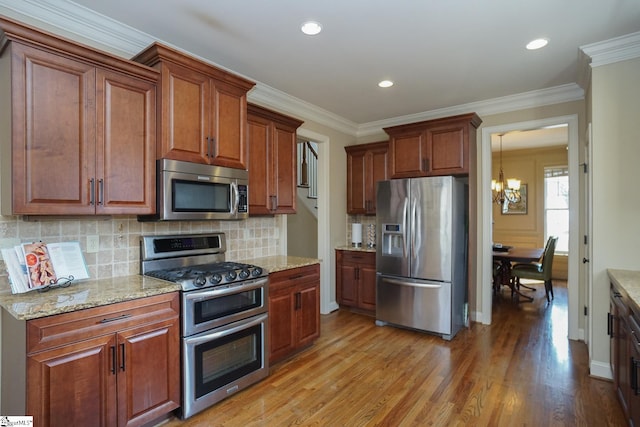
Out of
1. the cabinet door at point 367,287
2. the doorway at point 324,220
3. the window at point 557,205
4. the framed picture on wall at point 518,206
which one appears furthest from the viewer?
the framed picture on wall at point 518,206

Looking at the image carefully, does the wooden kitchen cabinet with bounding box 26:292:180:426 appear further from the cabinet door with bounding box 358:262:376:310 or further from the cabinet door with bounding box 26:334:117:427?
the cabinet door with bounding box 358:262:376:310

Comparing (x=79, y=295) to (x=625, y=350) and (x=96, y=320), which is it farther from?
(x=625, y=350)

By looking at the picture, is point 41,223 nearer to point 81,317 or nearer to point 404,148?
point 81,317

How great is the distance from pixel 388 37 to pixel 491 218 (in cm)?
259

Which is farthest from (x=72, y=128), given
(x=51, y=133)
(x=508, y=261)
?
(x=508, y=261)

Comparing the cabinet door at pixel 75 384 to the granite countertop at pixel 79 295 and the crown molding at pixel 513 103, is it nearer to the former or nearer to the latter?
the granite countertop at pixel 79 295

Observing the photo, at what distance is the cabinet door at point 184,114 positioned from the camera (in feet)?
7.73

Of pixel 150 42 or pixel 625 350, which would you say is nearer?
pixel 625 350

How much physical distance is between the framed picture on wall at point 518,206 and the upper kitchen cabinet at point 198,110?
21.0ft

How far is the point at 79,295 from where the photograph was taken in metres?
1.89

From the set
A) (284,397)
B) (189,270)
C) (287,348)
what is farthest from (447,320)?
(189,270)

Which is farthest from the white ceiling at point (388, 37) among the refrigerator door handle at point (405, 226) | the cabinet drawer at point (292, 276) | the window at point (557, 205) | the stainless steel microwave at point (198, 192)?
the window at point (557, 205)

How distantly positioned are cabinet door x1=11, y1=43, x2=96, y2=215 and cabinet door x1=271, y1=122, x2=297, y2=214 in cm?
162

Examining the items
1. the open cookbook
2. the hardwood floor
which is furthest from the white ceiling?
the hardwood floor
